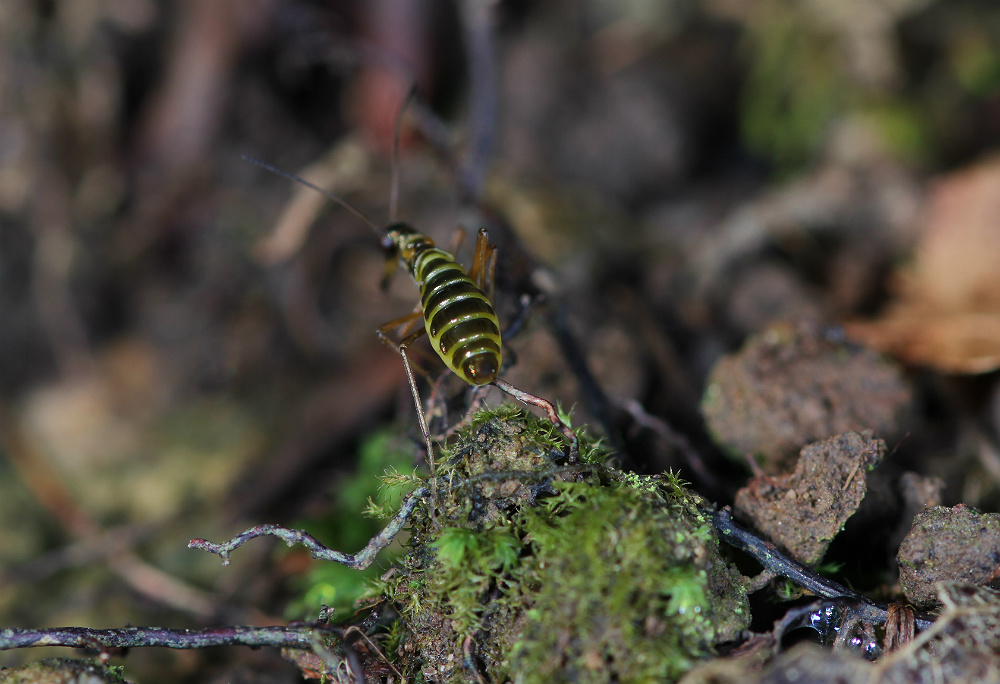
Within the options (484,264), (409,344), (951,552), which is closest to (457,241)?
(484,264)

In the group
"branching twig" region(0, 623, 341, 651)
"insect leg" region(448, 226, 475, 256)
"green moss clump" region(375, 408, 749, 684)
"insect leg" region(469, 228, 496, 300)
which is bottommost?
"green moss clump" region(375, 408, 749, 684)

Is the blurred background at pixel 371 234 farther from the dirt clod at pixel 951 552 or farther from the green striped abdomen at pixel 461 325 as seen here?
the dirt clod at pixel 951 552

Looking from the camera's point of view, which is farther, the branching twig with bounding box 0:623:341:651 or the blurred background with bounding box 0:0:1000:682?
the blurred background with bounding box 0:0:1000:682

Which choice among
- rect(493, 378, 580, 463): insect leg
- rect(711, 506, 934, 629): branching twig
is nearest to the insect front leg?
rect(493, 378, 580, 463): insect leg

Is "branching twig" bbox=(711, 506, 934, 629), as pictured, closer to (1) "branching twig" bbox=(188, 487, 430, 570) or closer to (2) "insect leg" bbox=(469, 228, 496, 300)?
(1) "branching twig" bbox=(188, 487, 430, 570)

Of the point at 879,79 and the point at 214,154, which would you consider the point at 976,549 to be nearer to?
the point at 879,79

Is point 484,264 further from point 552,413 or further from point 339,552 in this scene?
point 339,552

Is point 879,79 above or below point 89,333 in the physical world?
below

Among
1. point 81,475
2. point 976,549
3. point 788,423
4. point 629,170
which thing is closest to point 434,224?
point 629,170
